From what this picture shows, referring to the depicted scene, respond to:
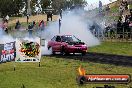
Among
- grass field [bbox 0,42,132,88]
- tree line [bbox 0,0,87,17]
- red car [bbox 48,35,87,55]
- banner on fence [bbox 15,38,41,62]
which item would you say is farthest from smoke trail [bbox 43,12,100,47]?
tree line [bbox 0,0,87,17]

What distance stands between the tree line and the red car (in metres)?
61.0

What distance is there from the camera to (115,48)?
1262 inches

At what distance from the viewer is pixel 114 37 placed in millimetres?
36500

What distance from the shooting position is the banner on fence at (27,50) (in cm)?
2069

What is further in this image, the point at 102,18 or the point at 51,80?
the point at 102,18

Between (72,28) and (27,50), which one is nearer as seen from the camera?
(27,50)

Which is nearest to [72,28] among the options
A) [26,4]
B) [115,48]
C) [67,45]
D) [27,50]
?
[115,48]

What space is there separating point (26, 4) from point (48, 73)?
266 feet

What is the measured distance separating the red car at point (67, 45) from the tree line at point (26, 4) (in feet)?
200

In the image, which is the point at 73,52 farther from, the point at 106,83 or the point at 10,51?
the point at 106,83

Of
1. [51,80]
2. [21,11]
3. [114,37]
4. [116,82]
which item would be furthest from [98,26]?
[21,11]

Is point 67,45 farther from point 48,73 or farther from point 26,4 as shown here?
point 26,4

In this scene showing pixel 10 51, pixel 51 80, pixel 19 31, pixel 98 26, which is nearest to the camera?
pixel 51 80

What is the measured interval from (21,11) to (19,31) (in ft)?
164
